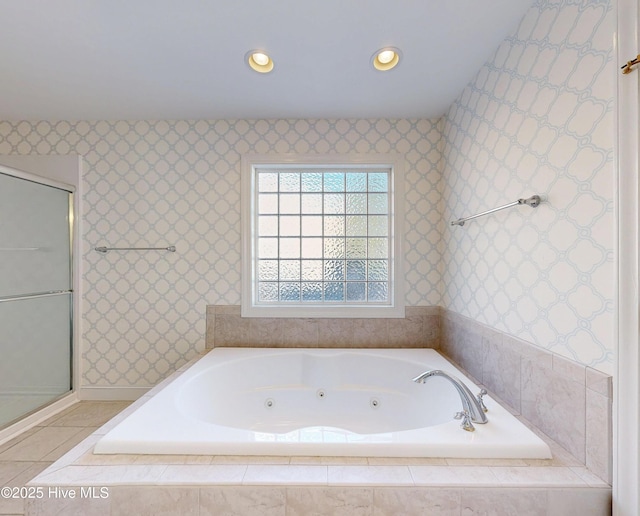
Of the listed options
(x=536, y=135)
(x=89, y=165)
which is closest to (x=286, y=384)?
(x=536, y=135)

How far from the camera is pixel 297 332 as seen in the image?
2.29m

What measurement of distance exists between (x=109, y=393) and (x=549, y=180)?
2998 mm

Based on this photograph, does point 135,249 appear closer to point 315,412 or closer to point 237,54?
point 237,54

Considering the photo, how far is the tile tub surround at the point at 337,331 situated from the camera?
2281 millimetres

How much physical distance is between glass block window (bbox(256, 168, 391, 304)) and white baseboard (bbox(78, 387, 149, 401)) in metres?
1.13

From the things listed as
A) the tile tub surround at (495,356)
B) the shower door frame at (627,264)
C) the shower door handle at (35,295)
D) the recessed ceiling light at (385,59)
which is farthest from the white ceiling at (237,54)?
the tile tub surround at (495,356)

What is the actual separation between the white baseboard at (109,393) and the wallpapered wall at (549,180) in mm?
2428

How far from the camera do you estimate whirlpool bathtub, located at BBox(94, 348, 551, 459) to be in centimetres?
108

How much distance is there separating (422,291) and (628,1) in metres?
1.72

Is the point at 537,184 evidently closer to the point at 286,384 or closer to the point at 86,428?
the point at 286,384

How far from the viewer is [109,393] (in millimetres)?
2320

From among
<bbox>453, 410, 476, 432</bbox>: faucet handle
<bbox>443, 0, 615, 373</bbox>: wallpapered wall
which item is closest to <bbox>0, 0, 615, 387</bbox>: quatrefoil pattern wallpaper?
<bbox>443, 0, 615, 373</bbox>: wallpapered wall

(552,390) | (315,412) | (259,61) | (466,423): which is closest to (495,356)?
(552,390)

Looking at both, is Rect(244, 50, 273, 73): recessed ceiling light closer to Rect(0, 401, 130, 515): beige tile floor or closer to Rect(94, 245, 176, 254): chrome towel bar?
Rect(94, 245, 176, 254): chrome towel bar
